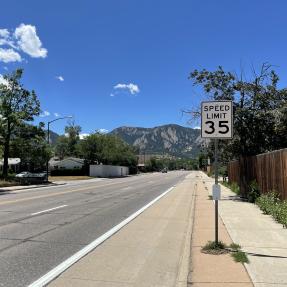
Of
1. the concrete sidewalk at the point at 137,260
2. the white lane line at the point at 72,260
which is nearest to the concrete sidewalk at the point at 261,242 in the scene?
the concrete sidewalk at the point at 137,260

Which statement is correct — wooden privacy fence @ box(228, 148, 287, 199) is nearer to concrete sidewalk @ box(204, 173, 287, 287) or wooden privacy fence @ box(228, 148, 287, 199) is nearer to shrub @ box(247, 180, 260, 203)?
shrub @ box(247, 180, 260, 203)

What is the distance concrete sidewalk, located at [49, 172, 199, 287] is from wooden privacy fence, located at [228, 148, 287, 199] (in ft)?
13.1

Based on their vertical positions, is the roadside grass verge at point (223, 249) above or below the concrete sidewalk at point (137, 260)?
above

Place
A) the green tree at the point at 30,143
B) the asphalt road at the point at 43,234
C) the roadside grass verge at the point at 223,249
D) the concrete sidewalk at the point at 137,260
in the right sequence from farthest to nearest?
the green tree at the point at 30,143 → the roadside grass verge at the point at 223,249 → the asphalt road at the point at 43,234 → the concrete sidewalk at the point at 137,260

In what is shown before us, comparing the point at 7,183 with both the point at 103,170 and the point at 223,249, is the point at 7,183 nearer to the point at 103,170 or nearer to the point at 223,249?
the point at 223,249

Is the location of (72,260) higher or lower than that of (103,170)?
lower

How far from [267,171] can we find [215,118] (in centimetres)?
977

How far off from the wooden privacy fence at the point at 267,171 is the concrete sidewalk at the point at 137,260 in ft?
13.1

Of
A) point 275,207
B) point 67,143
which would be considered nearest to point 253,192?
point 275,207

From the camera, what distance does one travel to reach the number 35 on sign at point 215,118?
1116 centimetres

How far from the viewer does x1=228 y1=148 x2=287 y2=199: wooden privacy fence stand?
55.6 ft

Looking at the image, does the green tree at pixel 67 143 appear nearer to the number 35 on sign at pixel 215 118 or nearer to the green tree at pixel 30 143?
the green tree at pixel 30 143

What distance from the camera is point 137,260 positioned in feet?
32.1

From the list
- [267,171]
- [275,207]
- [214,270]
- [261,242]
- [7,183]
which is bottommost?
[214,270]
